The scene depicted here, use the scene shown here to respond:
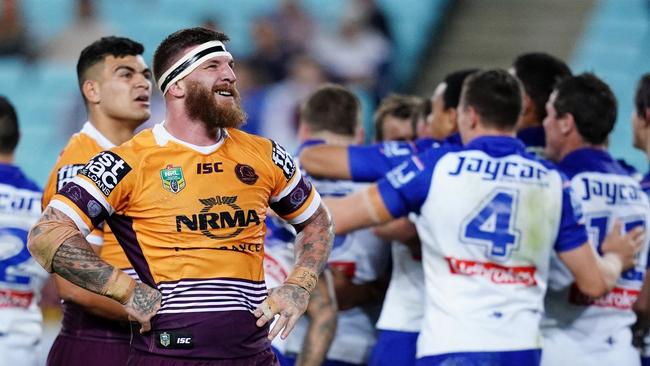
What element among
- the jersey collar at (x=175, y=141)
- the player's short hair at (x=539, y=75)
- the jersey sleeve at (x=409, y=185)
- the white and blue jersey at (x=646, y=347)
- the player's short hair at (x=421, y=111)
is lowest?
the white and blue jersey at (x=646, y=347)

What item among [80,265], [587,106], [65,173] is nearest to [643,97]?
[587,106]

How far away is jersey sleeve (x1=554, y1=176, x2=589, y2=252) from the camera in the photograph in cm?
580

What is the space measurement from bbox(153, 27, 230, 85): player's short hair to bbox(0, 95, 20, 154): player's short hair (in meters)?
2.45

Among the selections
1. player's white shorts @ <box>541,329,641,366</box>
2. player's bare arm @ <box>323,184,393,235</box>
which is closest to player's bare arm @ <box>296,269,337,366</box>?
player's bare arm @ <box>323,184,393,235</box>

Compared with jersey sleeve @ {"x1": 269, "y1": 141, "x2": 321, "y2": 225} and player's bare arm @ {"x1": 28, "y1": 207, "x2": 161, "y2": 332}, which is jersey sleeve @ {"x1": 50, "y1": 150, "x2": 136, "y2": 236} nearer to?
player's bare arm @ {"x1": 28, "y1": 207, "x2": 161, "y2": 332}

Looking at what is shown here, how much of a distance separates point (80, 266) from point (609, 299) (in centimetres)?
348

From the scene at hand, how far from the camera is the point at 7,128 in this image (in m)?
6.68

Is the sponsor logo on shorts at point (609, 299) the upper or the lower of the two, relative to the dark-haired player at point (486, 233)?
lower

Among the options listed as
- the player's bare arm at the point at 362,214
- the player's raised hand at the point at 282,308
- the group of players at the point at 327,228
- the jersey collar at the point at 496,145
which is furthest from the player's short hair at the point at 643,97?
the player's raised hand at the point at 282,308

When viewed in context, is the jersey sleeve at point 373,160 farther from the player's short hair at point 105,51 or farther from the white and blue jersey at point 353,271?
the player's short hair at point 105,51

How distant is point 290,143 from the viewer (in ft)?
47.0

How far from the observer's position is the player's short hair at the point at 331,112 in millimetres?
6961

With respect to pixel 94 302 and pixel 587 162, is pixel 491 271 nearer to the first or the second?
pixel 587 162

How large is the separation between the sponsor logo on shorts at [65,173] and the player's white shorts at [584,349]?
2851mm
